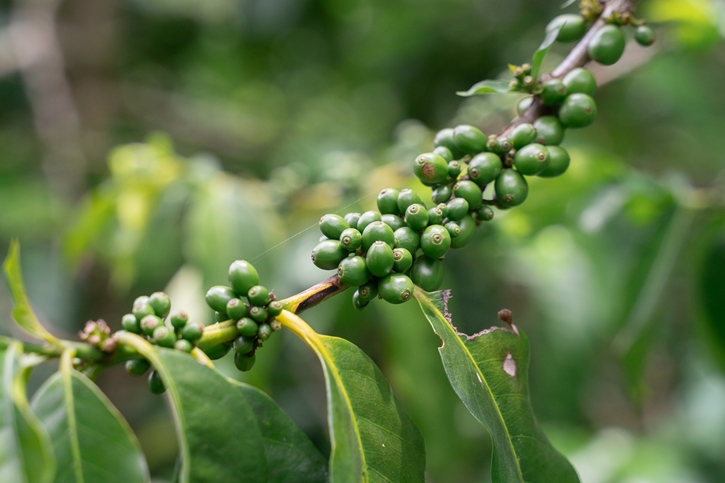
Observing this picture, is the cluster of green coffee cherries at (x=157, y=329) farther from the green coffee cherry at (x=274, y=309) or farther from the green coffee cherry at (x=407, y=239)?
the green coffee cherry at (x=407, y=239)

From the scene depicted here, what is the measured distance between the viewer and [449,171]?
119 centimetres

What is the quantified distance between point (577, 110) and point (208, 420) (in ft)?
3.05

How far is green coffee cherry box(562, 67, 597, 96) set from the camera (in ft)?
4.11

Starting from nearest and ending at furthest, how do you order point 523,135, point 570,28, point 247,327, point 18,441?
point 18,441, point 247,327, point 523,135, point 570,28

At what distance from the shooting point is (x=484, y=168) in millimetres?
1160

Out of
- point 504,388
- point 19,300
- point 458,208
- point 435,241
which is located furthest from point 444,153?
point 19,300

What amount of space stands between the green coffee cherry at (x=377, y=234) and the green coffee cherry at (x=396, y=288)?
0.20 feet

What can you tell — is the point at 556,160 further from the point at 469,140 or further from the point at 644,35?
the point at 644,35

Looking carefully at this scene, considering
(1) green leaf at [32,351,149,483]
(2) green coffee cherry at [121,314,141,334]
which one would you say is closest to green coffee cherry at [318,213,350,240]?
(2) green coffee cherry at [121,314,141,334]

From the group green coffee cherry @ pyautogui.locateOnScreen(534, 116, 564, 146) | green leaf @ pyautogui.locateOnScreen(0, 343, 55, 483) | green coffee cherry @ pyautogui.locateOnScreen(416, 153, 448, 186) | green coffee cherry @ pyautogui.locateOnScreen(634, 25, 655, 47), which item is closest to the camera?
green leaf @ pyautogui.locateOnScreen(0, 343, 55, 483)

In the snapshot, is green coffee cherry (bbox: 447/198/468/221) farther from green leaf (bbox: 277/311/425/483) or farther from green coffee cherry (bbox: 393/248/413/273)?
green leaf (bbox: 277/311/425/483)

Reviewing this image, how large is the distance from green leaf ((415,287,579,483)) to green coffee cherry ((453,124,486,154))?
0.31 meters

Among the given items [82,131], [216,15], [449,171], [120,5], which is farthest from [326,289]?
[120,5]

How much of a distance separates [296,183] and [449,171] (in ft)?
5.10
